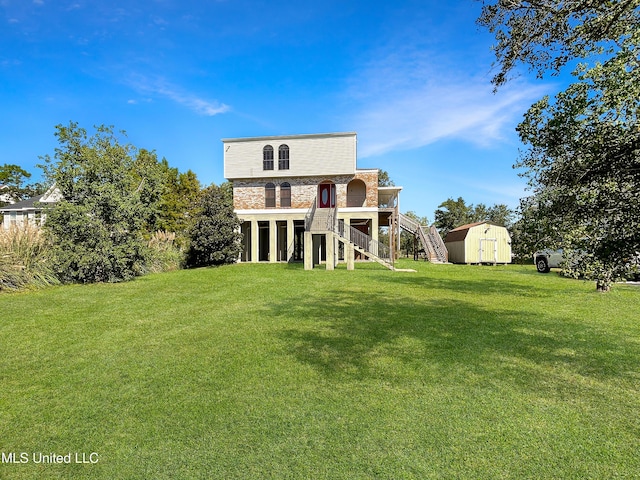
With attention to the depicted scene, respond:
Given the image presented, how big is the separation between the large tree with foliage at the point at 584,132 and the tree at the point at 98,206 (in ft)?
Answer: 41.9

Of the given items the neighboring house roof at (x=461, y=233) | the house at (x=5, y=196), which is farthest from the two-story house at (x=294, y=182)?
the house at (x=5, y=196)

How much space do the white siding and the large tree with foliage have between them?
18.5 m

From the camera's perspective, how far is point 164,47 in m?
12.2

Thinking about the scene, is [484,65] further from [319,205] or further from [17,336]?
[319,205]

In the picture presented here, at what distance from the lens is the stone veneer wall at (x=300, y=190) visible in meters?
23.3

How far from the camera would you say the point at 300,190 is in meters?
23.8

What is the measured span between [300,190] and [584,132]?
20.6m

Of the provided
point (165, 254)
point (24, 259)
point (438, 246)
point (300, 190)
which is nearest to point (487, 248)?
point (438, 246)

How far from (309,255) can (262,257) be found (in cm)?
1035

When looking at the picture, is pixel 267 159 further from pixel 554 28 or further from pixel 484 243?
pixel 554 28

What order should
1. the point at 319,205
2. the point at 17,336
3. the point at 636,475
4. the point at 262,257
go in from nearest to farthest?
the point at 636,475 → the point at 17,336 → the point at 319,205 → the point at 262,257

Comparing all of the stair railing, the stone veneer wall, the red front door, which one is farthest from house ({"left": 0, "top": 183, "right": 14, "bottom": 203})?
the stair railing

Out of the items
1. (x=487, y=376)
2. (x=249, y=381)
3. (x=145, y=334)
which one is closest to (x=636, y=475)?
(x=487, y=376)

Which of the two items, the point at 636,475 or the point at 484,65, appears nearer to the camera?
the point at 636,475
